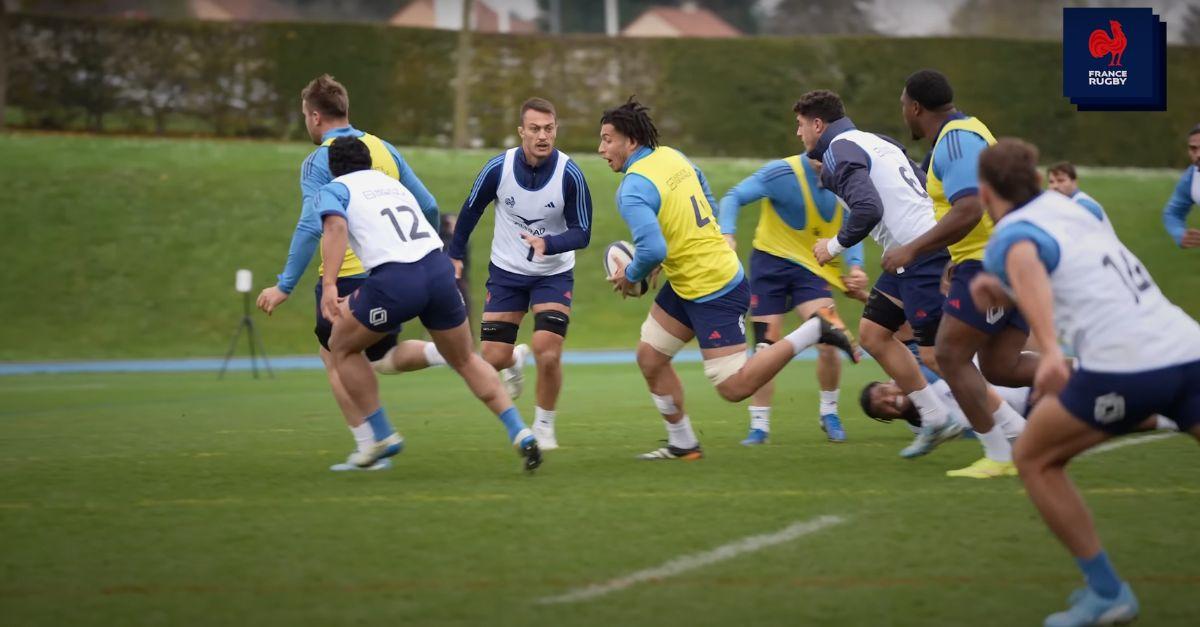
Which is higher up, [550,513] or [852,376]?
[550,513]

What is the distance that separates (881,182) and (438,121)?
2483 cm

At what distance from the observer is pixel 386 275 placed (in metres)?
7.28

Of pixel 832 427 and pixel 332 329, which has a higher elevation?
pixel 332 329

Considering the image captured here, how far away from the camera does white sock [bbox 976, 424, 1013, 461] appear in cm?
743

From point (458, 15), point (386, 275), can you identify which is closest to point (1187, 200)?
point (386, 275)

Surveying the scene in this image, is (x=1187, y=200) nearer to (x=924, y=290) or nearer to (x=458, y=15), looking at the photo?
(x=924, y=290)

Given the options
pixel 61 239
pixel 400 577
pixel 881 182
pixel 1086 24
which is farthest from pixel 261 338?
pixel 400 577

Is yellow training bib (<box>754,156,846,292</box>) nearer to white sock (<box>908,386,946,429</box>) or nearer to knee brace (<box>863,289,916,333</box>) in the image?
knee brace (<box>863,289,916,333</box>)

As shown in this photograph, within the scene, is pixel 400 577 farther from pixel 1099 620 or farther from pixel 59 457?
pixel 59 457

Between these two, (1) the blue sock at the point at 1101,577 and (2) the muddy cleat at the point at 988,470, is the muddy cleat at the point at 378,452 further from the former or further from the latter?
(1) the blue sock at the point at 1101,577

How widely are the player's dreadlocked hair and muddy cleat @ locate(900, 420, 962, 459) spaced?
2.32 meters

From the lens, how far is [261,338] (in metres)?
22.6

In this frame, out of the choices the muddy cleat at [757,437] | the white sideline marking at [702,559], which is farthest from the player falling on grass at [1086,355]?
the muddy cleat at [757,437]

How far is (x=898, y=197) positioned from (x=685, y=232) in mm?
1227
